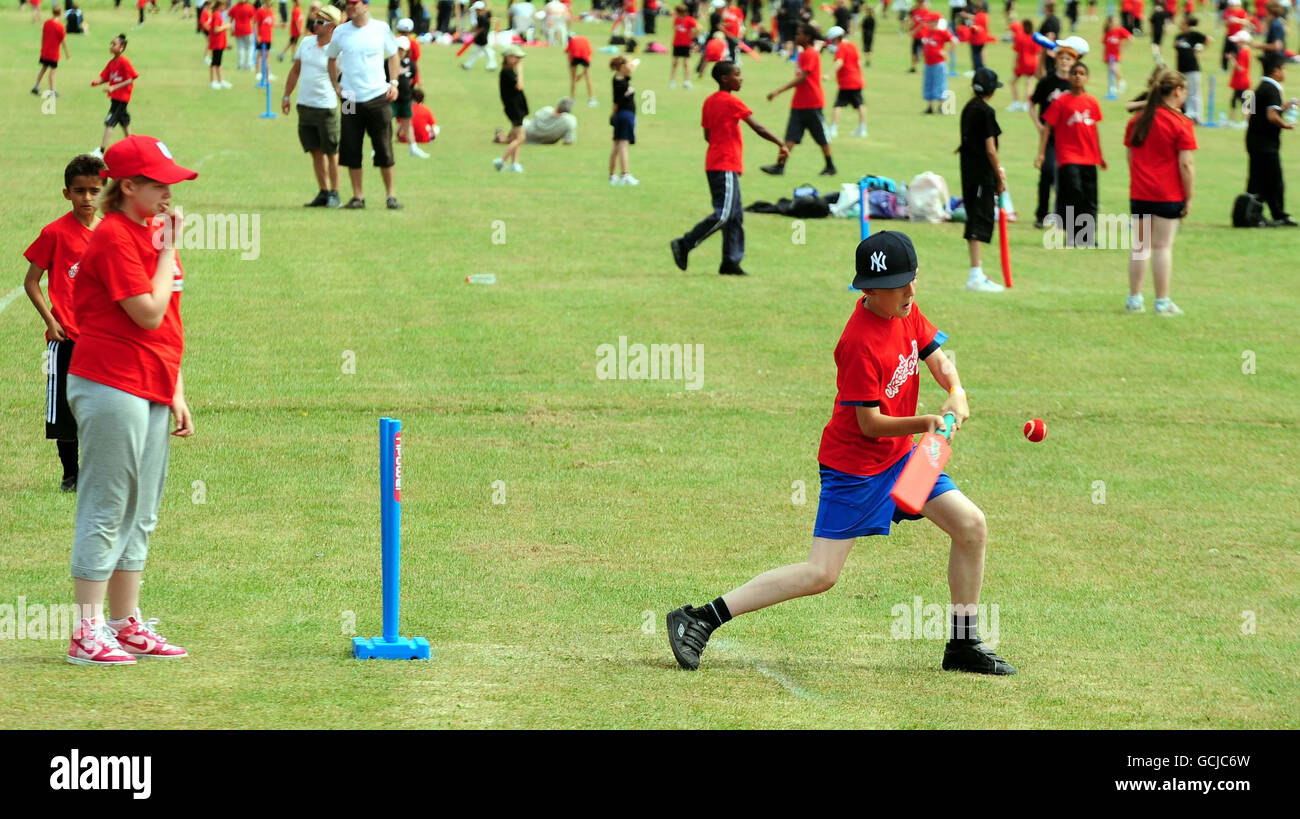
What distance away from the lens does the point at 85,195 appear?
8.59 m

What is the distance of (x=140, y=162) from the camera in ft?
19.8

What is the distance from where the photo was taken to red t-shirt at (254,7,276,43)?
3750 centimetres

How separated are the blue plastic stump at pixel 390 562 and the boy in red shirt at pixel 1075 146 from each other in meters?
13.7

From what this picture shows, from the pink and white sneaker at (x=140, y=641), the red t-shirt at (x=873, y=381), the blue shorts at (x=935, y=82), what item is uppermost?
the blue shorts at (x=935, y=82)

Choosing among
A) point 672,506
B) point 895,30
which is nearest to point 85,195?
point 672,506

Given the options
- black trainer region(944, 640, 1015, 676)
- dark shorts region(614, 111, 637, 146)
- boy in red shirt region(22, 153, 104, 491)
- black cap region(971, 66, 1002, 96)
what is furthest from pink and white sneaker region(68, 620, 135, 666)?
dark shorts region(614, 111, 637, 146)

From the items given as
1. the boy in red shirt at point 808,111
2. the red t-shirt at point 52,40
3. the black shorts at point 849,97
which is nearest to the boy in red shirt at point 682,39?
the black shorts at point 849,97

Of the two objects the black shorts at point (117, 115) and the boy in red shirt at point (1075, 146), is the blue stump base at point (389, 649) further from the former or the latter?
the black shorts at point (117, 115)

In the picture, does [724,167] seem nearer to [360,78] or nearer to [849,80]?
[360,78]

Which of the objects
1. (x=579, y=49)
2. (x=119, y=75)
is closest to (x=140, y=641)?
(x=119, y=75)

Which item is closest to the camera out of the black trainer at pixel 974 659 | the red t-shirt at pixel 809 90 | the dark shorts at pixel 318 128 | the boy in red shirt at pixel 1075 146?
the black trainer at pixel 974 659

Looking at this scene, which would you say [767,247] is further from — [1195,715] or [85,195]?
[1195,715]

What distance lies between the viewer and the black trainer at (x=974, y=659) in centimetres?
678

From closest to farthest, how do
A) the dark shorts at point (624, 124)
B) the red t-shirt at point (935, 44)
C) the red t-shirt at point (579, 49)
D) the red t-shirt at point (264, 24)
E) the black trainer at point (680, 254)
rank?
the black trainer at point (680, 254), the dark shorts at point (624, 124), the red t-shirt at point (579, 49), the red t-shirt at point (935, 44), the red t-shirt at point (264, 24)
